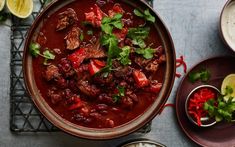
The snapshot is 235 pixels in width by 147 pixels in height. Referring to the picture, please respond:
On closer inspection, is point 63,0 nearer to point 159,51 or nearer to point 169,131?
point 159,51

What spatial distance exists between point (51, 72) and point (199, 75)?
1236mm

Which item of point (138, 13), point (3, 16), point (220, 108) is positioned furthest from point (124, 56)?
point (3, 16)

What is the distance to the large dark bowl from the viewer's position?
3533 mm

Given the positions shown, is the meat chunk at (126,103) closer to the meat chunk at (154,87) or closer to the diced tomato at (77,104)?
the meat chunk at (154,87)

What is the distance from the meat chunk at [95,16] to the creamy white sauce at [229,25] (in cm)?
104

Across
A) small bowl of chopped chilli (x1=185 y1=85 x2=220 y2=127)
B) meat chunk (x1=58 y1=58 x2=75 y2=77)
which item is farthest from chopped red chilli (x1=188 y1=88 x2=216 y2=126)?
meat chunk (x1=58 y1=58 x2=75 y2=77)

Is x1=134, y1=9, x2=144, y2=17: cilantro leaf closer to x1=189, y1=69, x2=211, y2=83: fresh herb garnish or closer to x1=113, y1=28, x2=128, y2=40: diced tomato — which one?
x1=113, y1=28, x2=128, y2=40: diced tomato

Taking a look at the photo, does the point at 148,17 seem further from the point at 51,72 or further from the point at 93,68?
the point at 51,72

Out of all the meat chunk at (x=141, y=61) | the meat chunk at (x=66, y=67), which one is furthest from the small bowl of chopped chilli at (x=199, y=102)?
the meat chunk at (x=66, y=67)

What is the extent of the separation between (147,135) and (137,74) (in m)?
0.69

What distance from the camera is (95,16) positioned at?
139 inches

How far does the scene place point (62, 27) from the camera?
3.52 metres

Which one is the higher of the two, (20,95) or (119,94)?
(119,94)

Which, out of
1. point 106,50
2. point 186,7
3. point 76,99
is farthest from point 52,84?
point 186,7
